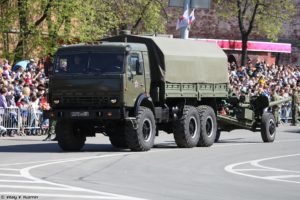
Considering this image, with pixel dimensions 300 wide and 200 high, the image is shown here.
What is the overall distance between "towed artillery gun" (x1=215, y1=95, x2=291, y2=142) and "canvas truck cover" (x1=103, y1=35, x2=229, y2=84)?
1.18m

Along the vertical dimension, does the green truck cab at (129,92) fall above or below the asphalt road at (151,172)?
above

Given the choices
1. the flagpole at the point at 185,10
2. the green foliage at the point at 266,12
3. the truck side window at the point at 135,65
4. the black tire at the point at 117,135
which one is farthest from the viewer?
the green foliage at the point at 266,12

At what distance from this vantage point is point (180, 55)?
2544 centimetres

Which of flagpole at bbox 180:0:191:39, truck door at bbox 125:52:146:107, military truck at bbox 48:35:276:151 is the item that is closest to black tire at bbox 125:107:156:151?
military truck at bbox 48:35:276:151

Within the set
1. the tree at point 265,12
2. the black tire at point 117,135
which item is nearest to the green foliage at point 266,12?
the tree at point 265,12

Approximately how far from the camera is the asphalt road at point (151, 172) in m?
14.1

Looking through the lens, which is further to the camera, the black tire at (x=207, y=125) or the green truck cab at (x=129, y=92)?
the black tire at (x=207, y=125)

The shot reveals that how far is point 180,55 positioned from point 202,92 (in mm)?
1399

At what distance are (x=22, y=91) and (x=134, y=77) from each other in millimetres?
8216

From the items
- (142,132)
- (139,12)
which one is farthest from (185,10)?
(139,12)

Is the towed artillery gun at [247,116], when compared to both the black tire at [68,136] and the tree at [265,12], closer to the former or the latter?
the black tire at [68,136]

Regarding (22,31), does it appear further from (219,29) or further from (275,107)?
(219,29)

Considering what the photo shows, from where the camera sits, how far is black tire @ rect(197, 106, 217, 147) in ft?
85.0

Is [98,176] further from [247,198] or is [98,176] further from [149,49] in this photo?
[149,49]
